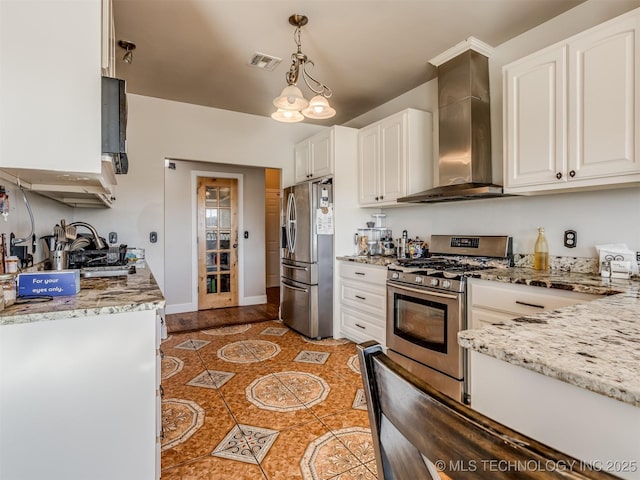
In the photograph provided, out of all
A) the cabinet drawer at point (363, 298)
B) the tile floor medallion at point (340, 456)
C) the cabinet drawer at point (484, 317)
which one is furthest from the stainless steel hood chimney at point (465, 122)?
the tile floor medallion at point (340, 456)

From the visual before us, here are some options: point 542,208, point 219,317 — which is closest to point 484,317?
point 542,208

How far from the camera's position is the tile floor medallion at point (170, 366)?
2.79 metres

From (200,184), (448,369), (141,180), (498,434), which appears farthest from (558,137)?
(200,184)

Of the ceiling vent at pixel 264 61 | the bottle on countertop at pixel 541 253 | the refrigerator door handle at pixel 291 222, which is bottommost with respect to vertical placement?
Result: the bottle on countertop at pixel 541 253

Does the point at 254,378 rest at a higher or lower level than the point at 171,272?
lower

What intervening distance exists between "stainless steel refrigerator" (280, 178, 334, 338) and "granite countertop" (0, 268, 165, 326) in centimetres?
203

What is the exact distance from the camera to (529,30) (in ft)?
8.39

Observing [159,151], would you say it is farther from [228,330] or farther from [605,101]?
[605,101]

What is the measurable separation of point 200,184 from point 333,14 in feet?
11.1

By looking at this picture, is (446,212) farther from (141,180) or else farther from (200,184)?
(200,184)

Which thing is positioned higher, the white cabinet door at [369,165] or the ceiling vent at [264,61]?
the ceiling vent at [264,61]

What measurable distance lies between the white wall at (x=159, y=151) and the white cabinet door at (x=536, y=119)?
2810 millimetres

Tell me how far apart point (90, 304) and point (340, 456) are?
1403mm

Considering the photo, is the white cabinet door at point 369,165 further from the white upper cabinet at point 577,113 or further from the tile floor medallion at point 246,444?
the tile floor medallion at point 246,444
